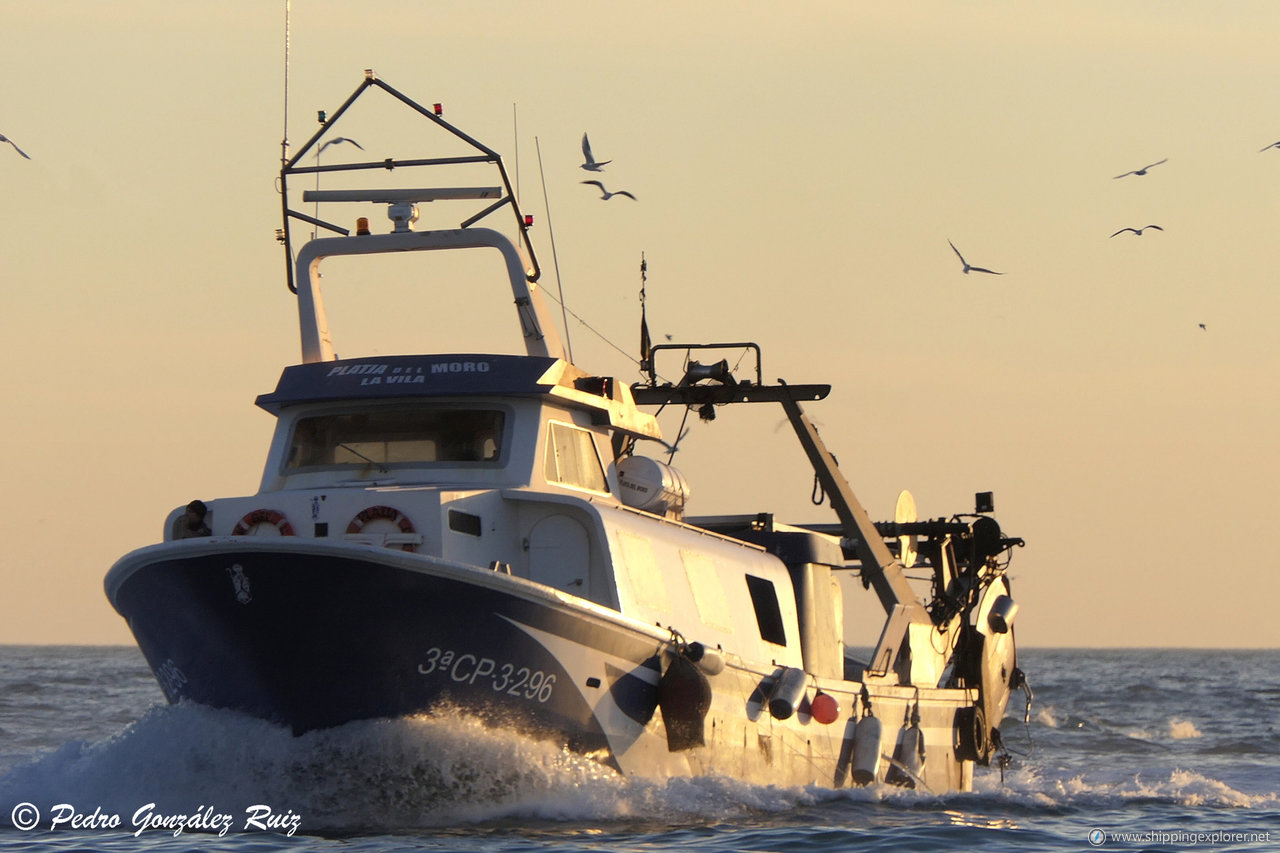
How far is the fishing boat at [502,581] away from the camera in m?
13.1

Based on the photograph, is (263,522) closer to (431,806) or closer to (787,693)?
(431,806)

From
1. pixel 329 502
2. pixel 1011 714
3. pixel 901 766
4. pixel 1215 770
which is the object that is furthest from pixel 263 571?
pixel 1011 714

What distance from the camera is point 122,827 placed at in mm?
13773

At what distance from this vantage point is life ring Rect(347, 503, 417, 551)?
13812mm

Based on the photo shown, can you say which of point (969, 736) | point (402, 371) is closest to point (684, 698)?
point (402, 371)

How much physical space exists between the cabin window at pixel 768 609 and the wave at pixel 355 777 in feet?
9.42

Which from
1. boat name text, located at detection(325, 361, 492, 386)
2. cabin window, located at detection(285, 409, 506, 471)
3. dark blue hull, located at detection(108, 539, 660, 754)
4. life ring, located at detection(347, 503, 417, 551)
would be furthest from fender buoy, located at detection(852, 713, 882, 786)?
life ring, located at detection(347, 503, 417, 551)

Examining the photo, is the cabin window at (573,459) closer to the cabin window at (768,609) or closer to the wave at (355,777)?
the cabin window at (768,609)

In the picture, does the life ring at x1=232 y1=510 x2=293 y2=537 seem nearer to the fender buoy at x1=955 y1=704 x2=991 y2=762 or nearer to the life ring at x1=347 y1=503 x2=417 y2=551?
the life ring at x1=347 y1=503 x2=417 y2=551

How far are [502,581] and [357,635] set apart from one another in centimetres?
102

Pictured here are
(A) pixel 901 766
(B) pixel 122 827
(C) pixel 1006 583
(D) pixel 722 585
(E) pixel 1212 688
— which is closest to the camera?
(B) pixel 122 827

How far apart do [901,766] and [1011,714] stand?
999 inches

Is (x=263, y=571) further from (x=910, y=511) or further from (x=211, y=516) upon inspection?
(x=910, y=511)

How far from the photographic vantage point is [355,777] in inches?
523
